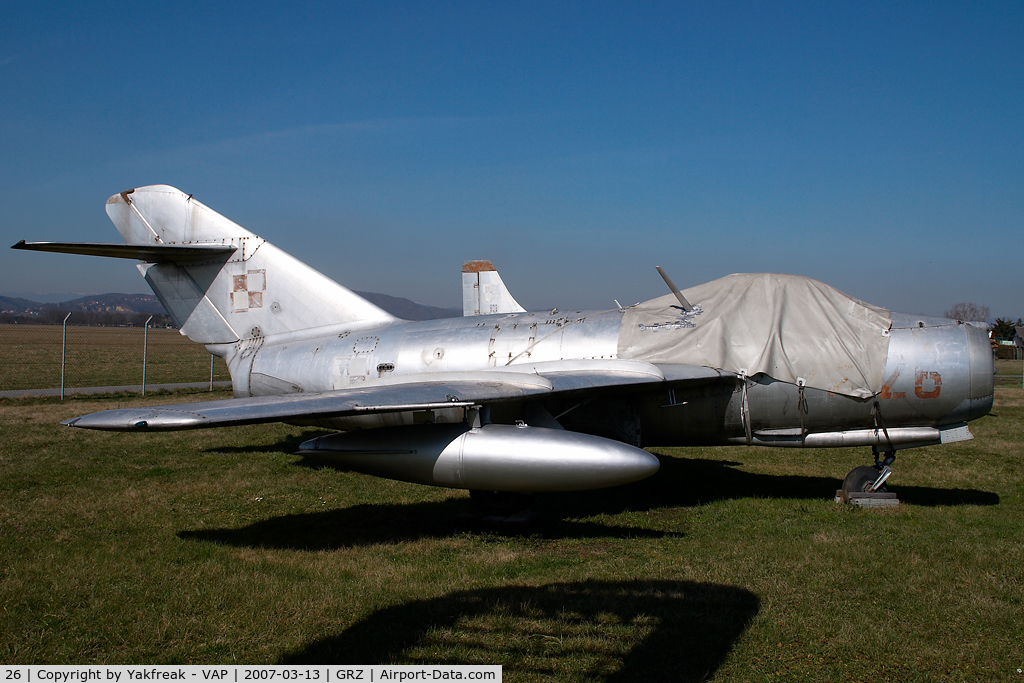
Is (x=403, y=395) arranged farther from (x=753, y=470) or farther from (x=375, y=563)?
(x=753, y=470)

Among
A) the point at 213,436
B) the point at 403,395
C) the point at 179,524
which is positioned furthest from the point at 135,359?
the point at 403,395

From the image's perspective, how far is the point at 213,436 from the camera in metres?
13.0

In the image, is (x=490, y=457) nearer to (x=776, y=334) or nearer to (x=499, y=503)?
(x=499, y=503)

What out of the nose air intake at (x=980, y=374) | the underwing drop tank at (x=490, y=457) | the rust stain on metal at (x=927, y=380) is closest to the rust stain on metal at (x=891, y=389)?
the rust stain on metal at (x=927, y=380)

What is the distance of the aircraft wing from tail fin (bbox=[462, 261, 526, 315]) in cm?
1114

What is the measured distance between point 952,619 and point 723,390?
3357mm

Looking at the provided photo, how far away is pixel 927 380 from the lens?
7.47m

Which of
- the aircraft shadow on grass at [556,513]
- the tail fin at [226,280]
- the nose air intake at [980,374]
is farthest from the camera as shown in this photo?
the tail fin at [226,280]

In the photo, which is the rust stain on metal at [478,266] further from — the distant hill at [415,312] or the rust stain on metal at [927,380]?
the rust stain on metal at [927,380]

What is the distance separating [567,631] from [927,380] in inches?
214

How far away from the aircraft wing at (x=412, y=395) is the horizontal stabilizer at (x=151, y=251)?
3.23 m

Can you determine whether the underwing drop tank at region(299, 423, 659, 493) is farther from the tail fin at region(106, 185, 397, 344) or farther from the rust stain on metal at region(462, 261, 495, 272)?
the rust stain on metal at region(462, 261, 495, 272)

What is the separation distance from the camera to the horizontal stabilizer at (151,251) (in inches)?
323

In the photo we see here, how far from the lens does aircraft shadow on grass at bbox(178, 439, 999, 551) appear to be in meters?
6.93
